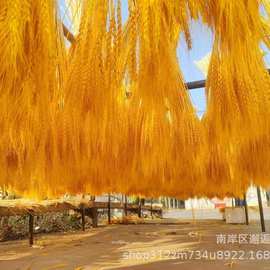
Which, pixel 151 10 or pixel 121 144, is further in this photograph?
pixel 121 144

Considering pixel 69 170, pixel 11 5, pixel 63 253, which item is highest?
pixel 11 5

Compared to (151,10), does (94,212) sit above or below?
below

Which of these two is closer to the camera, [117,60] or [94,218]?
[117,60]

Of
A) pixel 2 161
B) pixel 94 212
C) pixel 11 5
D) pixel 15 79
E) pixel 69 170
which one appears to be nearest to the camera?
pixel 11 5

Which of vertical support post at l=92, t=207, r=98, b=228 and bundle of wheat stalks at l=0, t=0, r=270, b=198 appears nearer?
bundle of wheat stalks at l=0, t=0, r=270, b=198

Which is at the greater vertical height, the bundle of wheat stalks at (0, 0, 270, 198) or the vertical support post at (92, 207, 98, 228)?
the bundle of wheat stalks at (0, 0, 270, 198)

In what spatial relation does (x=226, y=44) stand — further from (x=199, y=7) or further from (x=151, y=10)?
(x=151, y=10)

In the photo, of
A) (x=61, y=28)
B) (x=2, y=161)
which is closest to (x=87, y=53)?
(x=61, y=28)

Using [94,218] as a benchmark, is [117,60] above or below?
above

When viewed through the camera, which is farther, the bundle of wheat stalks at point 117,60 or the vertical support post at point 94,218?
the vertical support post at point 94,218

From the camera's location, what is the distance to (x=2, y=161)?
1956 mm

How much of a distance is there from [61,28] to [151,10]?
19cm

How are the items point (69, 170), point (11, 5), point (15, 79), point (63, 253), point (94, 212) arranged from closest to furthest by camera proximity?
1. point (11, 5)
2. point (15, 79)
3. point (69, 170)
4. point (63, 253)
5. point (94, 212)

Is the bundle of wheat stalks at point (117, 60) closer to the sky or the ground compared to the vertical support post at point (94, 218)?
closer to the sky
